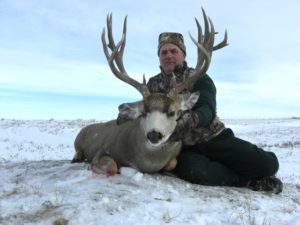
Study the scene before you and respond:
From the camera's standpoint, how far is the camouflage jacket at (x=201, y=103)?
6.59 m

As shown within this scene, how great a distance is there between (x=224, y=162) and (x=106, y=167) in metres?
1.71

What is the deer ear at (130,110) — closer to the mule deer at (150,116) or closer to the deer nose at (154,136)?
the mule deer at (150,116)

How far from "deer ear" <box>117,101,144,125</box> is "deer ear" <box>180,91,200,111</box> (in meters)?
0.54

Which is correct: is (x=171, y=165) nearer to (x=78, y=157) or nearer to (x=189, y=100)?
(x=189, y=100)

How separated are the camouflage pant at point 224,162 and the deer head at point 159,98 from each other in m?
0.66

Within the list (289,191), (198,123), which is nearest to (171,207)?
(198,123)

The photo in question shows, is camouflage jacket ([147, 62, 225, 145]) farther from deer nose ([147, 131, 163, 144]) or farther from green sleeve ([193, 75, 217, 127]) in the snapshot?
deer nose ([147, 131, 163, 144])

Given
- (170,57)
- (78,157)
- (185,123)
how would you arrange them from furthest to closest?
1. (78,157)
2. (170,57)
3. (185,123)

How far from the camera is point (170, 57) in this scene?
7.44m

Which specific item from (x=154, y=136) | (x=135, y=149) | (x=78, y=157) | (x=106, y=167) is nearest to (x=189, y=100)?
(x=154, y=136)

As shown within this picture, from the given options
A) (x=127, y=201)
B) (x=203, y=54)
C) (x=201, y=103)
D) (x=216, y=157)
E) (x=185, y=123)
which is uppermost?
(x=203, y=54)

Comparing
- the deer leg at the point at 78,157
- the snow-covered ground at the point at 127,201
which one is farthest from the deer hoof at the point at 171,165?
the deer leg at the point at 78,157

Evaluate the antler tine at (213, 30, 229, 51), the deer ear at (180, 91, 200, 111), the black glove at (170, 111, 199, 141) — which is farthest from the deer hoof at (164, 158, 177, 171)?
the antler tine at (213, 30, 229, 51)

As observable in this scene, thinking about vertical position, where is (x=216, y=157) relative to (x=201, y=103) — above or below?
below
